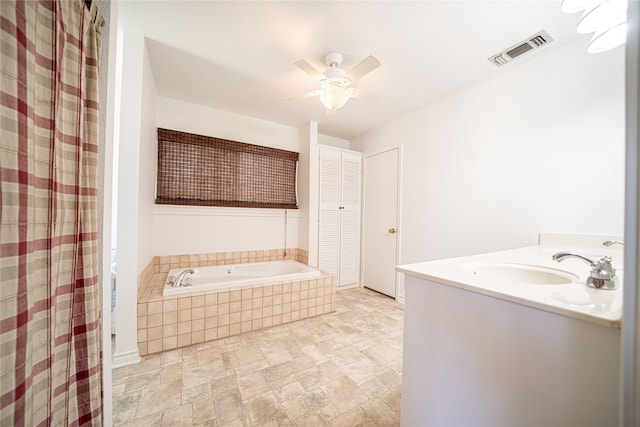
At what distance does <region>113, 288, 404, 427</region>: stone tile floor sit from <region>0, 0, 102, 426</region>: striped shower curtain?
58 cm

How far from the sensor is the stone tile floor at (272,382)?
47.6 inches

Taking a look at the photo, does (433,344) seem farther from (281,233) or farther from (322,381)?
(281,233)

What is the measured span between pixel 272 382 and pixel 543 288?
5.17 ft

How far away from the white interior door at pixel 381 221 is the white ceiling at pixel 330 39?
39.8 inches

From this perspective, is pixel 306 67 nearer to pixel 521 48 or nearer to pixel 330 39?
pixel 330 39

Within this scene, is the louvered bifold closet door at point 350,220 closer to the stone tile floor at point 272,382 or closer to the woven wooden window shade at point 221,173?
the woven wooden window shade at point 221,173

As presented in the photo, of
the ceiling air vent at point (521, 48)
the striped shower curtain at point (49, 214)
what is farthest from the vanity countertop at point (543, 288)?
the ceiling air vent at point (521, 48)

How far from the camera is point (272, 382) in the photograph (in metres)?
1.46

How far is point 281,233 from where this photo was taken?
3.30 metres

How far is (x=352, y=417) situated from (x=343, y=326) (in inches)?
40.6

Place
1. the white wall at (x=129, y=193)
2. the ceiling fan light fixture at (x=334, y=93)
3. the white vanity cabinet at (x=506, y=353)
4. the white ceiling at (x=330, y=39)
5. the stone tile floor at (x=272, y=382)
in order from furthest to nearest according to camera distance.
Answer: the ceiling fan light fixture at (x=334, y=93), the white wall at (x=129, y=193), the white ceiling at (x=330, y=39), the stone tile floor at (x=272, y=382), the white vanity cabinet at (x=506, y=353)

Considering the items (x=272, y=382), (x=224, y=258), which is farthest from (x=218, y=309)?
(x=224, y=258)

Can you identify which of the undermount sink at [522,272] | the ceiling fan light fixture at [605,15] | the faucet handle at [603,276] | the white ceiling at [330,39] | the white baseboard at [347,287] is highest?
the white ceiling at [330,39]

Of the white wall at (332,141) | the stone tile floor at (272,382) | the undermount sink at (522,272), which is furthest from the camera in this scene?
the white wall at (332,141)
